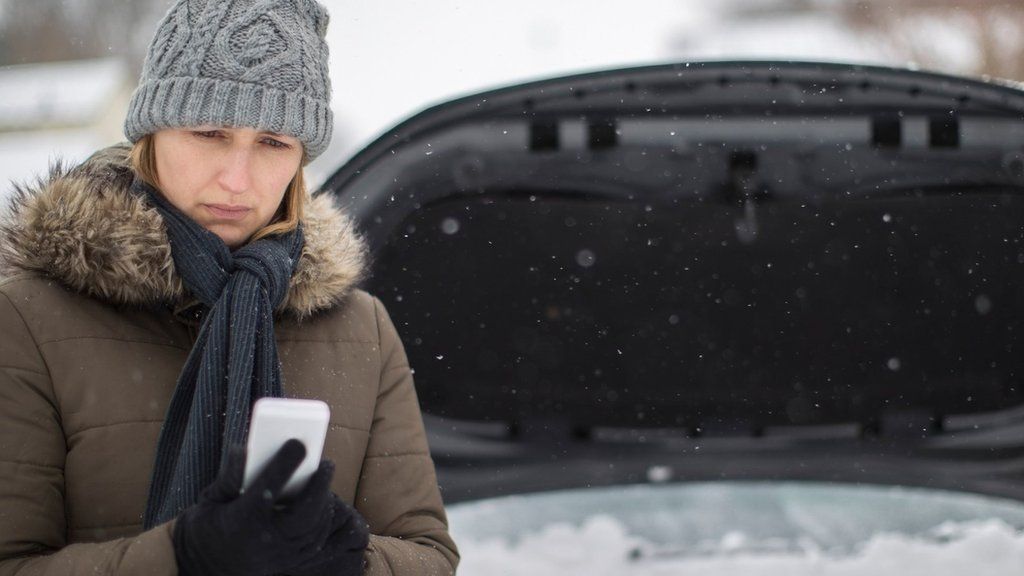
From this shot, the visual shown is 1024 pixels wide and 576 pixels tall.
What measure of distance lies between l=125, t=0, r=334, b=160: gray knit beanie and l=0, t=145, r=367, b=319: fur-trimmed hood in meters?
0.10

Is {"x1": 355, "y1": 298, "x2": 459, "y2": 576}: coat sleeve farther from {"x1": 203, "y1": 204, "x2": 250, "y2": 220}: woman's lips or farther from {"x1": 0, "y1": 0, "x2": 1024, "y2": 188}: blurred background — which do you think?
{"x1": 0, "y1": 0, "x2": 1024, "y2": 188}: blurred background

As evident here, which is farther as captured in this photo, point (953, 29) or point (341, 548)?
point (953, 29)

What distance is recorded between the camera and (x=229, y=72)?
143 centimetres

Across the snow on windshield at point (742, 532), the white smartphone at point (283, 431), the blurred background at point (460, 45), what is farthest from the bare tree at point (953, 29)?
the white smartphone at point (283, 431)

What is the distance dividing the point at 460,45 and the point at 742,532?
1724 millimetres

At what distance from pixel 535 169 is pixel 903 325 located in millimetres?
1118

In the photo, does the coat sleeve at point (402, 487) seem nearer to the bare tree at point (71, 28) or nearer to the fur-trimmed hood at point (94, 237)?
the fur-trimmed hood at point (94, 237)

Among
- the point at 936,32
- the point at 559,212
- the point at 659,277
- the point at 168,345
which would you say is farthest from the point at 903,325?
the point at 936,32

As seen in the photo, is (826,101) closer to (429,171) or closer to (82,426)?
(429,171)

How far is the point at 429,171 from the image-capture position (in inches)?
93.8

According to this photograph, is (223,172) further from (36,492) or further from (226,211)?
(36,492)

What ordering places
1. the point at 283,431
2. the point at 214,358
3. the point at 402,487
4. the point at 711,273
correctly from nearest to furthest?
the point at 283,431 < the point at 214,358 < the point at 402,487 < the point at 711,273

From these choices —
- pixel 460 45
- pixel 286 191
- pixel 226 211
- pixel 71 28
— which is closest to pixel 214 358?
pixel 226 211

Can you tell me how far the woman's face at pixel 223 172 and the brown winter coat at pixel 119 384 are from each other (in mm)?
64
